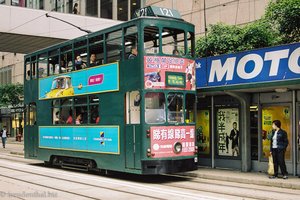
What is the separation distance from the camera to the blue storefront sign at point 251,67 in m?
13.3

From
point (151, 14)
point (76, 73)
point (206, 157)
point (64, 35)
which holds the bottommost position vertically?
point (206, 157)

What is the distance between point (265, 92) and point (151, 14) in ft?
14.3

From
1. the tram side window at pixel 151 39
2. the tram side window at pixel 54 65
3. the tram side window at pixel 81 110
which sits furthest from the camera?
the tram side window at pixel 54 65

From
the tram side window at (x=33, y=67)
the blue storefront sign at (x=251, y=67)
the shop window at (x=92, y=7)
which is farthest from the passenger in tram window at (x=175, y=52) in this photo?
the shop window at (x=92, y=7)

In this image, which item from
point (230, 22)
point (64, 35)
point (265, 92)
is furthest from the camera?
point (64, 35)

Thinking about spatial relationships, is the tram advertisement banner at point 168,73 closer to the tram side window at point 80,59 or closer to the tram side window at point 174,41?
the tram side window at point 174,41

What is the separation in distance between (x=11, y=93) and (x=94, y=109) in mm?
38263

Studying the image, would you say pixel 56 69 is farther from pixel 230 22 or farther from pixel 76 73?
pixel 230 22

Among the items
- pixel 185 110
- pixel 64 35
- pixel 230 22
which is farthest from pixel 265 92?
pixel 64 35

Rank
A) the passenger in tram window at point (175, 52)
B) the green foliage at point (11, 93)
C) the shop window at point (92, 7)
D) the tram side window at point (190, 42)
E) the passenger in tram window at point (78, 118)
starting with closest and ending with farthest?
the passenger in tram window at point (175, 52) < the tram side window at point (190, 42) < the passenger in tram window at point (78, 118) < the shop window at point (92, 7) < the green foliage at point (11, 93)

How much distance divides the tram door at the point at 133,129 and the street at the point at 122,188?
69 cm

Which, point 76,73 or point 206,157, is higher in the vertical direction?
point 76,73

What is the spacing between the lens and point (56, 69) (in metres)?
17.5

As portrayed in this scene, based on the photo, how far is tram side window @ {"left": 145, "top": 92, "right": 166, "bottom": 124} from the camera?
1338cm
